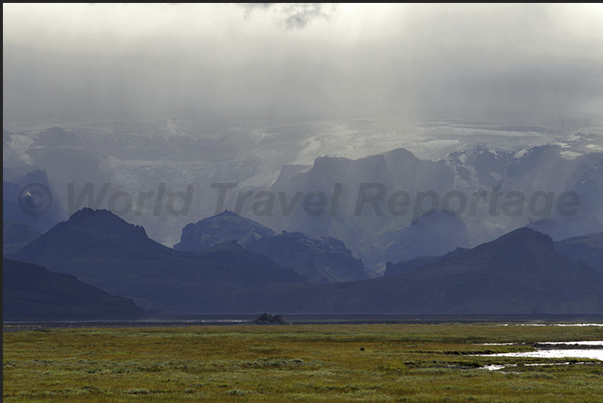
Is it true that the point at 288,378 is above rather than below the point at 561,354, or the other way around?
below

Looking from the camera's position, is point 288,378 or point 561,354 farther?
point 561,354

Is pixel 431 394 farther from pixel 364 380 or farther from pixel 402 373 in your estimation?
pixel 402 373

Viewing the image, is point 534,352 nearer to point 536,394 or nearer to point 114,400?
point 536,394

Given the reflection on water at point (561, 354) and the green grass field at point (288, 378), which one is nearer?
the green grass field at point (288, 378)

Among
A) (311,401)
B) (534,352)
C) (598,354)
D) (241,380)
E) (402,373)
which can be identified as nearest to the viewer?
(311,401)

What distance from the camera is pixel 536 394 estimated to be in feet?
218

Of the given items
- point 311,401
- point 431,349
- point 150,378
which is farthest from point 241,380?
point 431,349

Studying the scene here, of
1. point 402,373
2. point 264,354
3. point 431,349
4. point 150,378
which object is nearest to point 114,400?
point 150,378

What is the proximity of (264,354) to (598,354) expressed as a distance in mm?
50473

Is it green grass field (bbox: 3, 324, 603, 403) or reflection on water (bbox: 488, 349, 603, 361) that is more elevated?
reflection on water (bbox: 488, 349, 603, 361)

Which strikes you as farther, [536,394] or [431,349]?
[431,349]

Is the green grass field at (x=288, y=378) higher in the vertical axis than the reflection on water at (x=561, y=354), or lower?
lower

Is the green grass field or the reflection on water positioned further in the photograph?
the reflection on water

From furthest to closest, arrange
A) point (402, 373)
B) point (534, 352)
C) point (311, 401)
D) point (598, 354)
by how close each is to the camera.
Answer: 1. point (534, 352)
2. point (598, 354)
3. point (402, 373)
4. point (311, 401)
